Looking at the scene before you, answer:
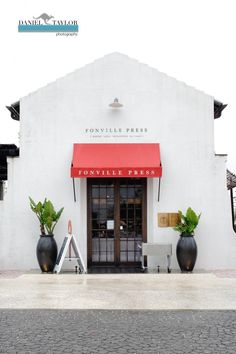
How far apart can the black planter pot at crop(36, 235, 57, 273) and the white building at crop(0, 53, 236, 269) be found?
2.53 feet

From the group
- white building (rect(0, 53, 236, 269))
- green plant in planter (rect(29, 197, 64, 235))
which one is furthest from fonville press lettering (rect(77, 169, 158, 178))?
green plant in planter (rect(29, 197, 64, 235))

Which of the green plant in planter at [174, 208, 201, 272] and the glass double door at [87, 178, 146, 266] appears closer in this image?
the green plant in planter at [174, 208, 201, 272]

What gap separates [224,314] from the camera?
338 inches

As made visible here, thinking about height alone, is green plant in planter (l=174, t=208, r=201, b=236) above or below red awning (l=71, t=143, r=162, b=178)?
below

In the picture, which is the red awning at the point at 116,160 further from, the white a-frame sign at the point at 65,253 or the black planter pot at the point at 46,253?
the black planter pot at the point at 46,253

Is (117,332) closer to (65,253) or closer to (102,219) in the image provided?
(65,253)

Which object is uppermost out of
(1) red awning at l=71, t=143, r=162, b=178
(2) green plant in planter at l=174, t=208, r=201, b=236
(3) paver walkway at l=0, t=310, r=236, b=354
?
(1) red awning at l=71, t=143, r=162, b=178

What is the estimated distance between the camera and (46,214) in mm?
14742

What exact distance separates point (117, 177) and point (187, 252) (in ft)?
9.72

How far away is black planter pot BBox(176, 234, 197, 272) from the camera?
14.7 metres

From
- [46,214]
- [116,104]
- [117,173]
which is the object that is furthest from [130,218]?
[116,104]

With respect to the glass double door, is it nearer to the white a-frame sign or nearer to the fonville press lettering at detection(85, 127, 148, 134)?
the white a-frame sign

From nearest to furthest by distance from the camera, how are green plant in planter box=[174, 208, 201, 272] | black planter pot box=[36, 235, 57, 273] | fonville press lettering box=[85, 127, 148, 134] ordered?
black planter pot box=[36, 235, 57, 273] < green plant in planter box=[174, 208, 201, 272] < fonville press lettering box=[85, 127, 148, 134]

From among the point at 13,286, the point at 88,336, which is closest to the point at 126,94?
the point at 13,286
